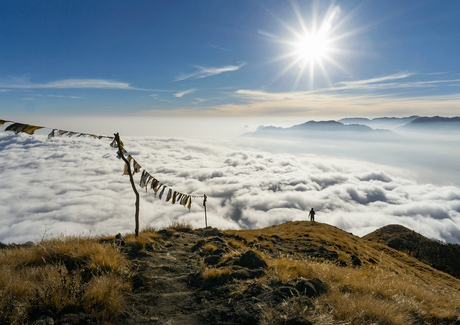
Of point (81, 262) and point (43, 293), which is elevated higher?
point (43, 293)

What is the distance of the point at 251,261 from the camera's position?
698cm

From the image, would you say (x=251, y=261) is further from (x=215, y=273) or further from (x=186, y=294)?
(x=186, y=294)

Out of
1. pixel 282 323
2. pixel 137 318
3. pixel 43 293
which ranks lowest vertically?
pixel 137 318

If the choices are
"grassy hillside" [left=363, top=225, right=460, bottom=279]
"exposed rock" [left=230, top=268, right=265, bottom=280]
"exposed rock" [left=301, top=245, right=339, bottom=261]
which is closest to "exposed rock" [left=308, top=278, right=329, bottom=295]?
"exposed rock" [left=230, top=268, right=265, bottom=280]

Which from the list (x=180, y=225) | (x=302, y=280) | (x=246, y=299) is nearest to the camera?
(x=246, y=299)

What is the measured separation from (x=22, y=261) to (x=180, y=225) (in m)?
8.58

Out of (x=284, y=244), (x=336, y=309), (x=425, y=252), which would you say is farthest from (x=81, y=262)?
(x=425, y=252)

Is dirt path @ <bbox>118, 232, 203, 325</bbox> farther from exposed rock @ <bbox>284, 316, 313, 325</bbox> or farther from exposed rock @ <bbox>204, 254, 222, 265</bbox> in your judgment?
exposed rock @ <bbox>284, 316, 313, 325</bbox>

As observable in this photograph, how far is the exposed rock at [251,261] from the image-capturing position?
6.85 metres

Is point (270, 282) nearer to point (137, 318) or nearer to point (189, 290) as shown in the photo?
point (189, 290)

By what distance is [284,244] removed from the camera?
1692cm

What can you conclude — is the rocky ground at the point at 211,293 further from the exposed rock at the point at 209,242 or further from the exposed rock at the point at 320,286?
the exposed rock at the point at 209,242

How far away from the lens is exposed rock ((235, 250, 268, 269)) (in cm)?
685

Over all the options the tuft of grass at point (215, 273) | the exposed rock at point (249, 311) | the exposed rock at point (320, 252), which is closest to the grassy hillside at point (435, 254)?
the exposed rock at point (320, 252)
